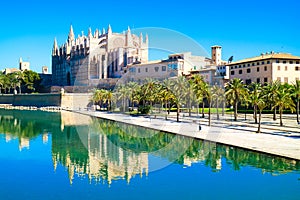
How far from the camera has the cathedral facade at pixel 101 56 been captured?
92.4 meters

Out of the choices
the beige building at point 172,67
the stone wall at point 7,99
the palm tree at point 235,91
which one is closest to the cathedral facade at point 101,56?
the beige building at point 172,67

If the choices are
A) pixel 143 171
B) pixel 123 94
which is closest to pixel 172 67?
pixel 123 94

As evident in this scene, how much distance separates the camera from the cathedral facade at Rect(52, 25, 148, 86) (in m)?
92.4

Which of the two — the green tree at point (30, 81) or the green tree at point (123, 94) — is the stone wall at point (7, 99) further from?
the green tree at point (123, 94)

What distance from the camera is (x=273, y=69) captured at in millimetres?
57375

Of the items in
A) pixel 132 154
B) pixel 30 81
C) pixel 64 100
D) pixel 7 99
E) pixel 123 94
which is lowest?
pixel 132 154

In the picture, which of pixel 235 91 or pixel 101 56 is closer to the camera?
pixel 235 91

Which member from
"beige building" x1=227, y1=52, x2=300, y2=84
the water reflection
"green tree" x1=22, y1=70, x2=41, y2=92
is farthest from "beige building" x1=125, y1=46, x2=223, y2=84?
the water reflection

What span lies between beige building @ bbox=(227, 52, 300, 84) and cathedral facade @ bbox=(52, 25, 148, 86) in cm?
3038

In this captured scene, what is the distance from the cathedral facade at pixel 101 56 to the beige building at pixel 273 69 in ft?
99.7

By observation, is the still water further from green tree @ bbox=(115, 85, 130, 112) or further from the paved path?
green tree @ bbox=(115, 85, 130, 112)

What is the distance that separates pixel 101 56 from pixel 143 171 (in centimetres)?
7957

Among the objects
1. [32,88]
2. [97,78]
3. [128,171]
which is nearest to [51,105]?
[97,78]

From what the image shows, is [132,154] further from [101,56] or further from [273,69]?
[101,56]
